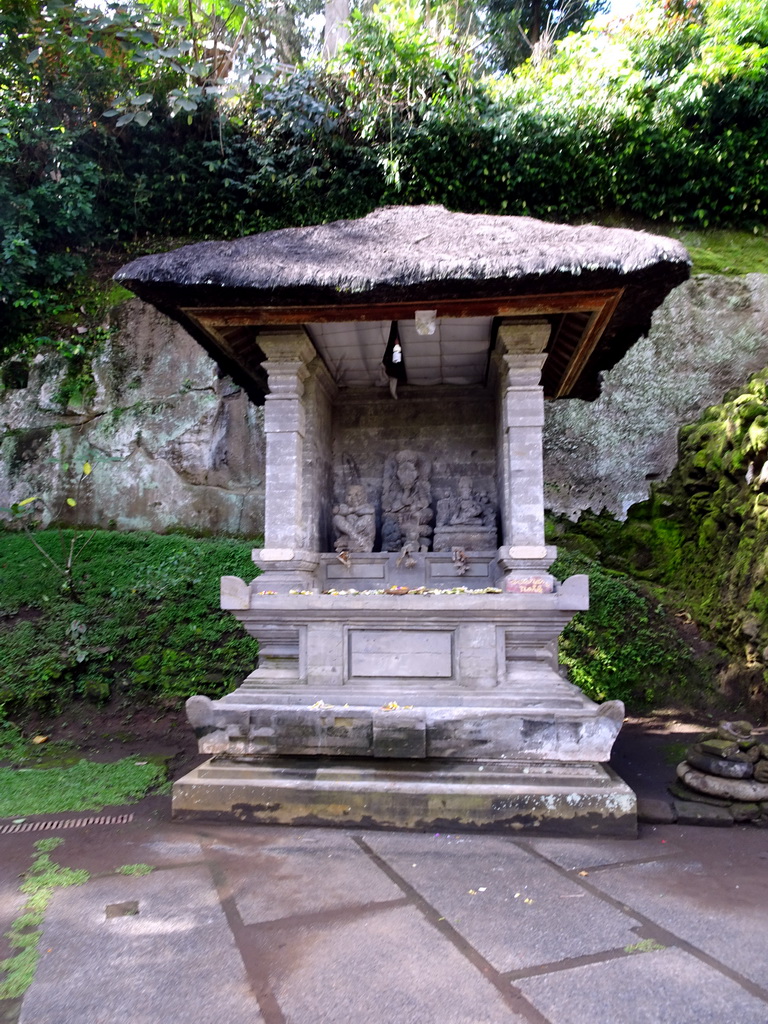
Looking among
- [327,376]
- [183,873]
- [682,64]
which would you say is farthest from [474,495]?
[682,64]

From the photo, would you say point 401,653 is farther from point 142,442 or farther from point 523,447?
point 142,442

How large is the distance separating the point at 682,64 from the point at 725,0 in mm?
1039

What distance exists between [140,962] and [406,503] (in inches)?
176

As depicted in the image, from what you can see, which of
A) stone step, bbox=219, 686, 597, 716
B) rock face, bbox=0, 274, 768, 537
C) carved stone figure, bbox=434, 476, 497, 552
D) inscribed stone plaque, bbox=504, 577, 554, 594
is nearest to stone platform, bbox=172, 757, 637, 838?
stone step, bbox=219, 686, 597, 716

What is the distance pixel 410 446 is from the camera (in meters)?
6.89

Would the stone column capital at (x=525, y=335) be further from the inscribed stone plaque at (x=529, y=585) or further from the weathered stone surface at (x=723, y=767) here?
the weathered stone surface at (x=723, y=767)

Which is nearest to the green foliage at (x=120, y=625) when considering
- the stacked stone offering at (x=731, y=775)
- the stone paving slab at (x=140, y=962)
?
the stone paving slab at (x=140, y=962)

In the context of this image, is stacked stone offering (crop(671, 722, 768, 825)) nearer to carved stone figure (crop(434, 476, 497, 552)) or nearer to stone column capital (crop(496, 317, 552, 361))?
carved stone figure (crop(434, 476, 497, 552))

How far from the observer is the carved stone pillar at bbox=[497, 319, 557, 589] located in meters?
5.35

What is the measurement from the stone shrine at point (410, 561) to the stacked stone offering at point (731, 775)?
0.94m

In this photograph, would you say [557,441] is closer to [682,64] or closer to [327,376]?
[327,376]

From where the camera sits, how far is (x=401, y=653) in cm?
509

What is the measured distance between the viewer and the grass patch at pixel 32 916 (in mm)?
2514

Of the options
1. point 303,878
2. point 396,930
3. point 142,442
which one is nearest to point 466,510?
point 303,878
